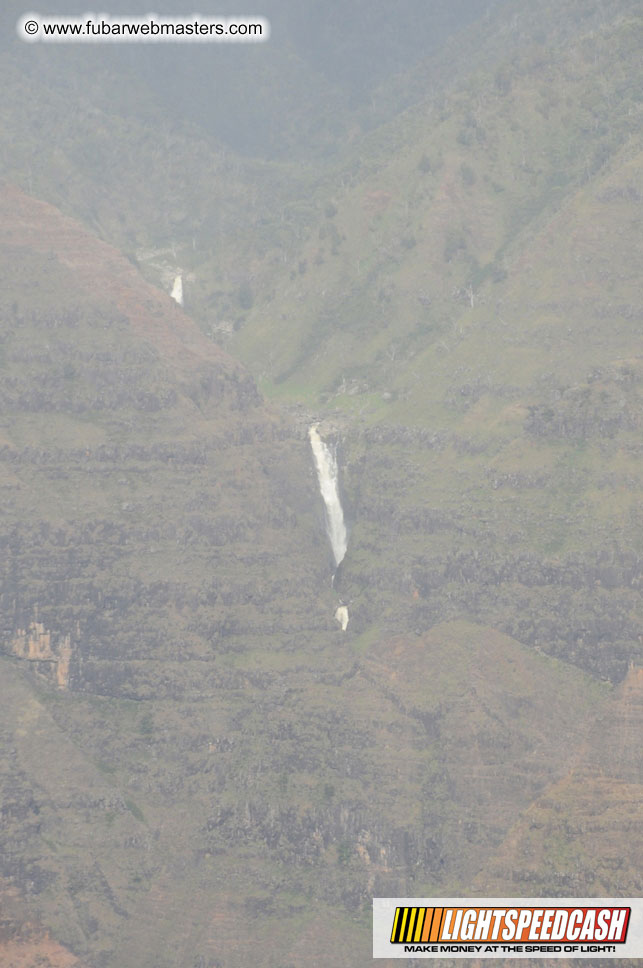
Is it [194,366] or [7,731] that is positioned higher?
[194,366]

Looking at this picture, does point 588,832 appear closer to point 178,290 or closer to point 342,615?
point 342,615

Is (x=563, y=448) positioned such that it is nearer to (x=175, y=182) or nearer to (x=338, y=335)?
(x=338, y=335)

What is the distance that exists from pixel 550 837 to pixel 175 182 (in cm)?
8761

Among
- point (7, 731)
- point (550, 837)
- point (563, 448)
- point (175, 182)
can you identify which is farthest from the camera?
point (175, 182)

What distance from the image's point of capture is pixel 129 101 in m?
183

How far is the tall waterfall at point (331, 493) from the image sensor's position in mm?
126812

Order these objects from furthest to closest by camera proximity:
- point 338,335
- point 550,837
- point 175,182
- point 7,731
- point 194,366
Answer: point 175,182
point 338,335
point 194,366
point 7,731
point 550,837

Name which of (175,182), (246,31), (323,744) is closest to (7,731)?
(323,744)

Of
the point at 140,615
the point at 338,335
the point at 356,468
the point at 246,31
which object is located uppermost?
the point at 246,31

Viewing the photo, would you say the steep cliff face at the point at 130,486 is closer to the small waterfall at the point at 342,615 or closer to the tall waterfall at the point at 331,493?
the small waterfall at the point at 342,615

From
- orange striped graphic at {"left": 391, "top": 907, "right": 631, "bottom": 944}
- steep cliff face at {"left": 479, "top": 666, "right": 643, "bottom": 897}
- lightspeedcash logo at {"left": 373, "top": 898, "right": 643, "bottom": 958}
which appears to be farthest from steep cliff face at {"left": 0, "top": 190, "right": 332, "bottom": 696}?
orange striped graphic at {"left": 391, "top": 907, "right": 631, "bottom": 944}
